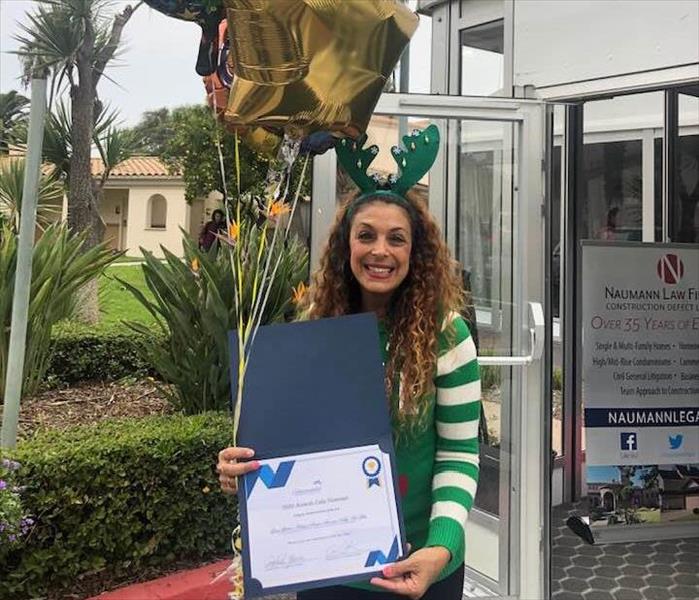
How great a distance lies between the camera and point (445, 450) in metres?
1.47

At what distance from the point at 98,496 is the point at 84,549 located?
0.23 meters

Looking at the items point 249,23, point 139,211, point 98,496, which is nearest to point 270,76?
point 249,23

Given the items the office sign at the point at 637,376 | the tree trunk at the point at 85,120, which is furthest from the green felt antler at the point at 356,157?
the tree trunk at the point at 85,120

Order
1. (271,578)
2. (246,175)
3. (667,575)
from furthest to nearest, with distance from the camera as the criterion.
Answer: (667,575), (246,175), (271,578)

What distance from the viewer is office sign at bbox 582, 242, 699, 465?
402 centimetres

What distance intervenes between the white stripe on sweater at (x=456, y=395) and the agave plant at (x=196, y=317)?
2531 mm

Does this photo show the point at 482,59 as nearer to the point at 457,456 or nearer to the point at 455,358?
the point at 455,358

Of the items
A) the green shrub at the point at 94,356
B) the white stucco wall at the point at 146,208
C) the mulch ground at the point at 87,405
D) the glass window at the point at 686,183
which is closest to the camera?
the mulch ground at the point at 87,405

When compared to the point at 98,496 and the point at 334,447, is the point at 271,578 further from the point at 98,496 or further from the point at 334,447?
the point at 98,496

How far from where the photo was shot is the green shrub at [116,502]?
292cm

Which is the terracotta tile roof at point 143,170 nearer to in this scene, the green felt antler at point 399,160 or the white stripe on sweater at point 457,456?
the green felt antler at point 399,160

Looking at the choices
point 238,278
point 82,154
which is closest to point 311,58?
point 238,278

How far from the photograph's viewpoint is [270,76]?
139cm

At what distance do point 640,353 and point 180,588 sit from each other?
2.70 meters
